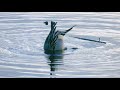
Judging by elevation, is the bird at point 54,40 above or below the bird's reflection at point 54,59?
above

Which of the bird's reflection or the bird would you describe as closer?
the bird's reflection

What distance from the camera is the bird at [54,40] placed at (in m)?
5.84

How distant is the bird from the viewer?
5.84 meters

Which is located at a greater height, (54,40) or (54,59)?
(54,40)

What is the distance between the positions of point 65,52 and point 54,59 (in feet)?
1.56

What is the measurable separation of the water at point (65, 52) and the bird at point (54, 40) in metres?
0.11

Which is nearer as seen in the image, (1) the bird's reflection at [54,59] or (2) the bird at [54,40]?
(1) the bird's reflection at [54,59]

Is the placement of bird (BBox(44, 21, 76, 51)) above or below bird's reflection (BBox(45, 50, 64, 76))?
above

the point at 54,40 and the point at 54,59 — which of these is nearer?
the point at 54,59

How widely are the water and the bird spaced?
0.11 m

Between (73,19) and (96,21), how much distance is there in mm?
404

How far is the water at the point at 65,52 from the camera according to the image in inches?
183

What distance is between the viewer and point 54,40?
240 inches

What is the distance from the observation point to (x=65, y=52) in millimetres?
5801
